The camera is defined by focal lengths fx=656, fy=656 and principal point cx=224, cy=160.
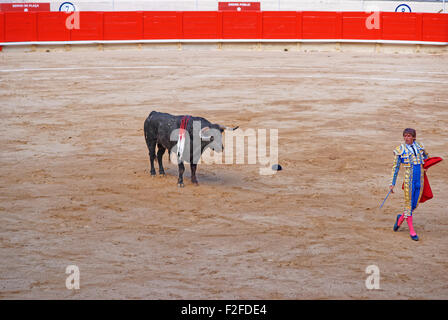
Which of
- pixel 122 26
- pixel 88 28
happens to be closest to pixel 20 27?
pixel 88 28

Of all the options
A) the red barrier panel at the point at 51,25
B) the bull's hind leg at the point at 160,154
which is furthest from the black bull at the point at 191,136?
the red barrier panel at the point at 51,25

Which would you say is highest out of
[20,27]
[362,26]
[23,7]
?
[23,7]

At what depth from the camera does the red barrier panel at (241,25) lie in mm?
27094

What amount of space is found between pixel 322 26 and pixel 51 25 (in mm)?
10973

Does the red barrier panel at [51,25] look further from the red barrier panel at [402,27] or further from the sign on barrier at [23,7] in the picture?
the red barrier panel at [402,27]

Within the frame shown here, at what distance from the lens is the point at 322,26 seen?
88.0 ft

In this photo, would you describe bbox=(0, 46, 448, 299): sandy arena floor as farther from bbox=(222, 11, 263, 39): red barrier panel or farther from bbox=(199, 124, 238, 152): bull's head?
bbox=(222, 11, 263, 39): red barrier panel

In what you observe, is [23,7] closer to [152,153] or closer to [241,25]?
[241,25]

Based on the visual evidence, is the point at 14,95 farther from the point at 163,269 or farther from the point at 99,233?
the point at 163,269

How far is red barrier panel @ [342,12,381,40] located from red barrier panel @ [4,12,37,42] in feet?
41.1

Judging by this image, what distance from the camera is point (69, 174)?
33.8 ft

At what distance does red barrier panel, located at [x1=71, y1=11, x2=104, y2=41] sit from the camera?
26.7m

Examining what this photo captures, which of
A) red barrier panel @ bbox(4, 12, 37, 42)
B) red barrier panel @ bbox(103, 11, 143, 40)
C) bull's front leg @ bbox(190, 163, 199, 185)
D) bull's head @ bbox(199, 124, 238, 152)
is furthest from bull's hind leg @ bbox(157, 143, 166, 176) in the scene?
red barrier panel @ bbox(4, 12, 37, 42)

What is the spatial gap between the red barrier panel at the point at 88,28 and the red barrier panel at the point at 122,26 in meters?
0.24
